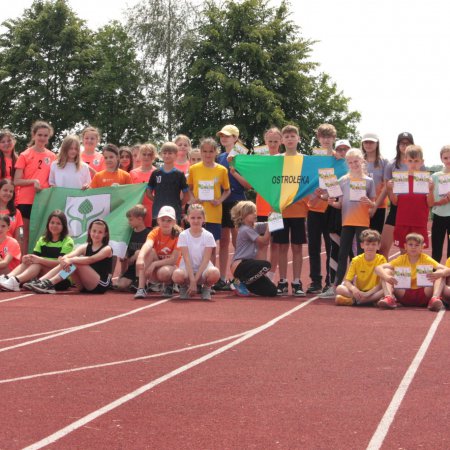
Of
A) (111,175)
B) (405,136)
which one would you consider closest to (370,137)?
(405,136)

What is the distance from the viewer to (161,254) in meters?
11.4

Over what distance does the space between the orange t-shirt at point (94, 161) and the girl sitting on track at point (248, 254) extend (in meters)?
2.52

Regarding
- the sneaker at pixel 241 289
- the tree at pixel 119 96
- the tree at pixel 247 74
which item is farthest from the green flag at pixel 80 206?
the tree at pixel 119 96

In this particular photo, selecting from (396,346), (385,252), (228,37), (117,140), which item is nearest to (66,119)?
(117,140)

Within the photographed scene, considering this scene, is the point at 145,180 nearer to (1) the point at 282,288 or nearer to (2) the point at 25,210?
(2) the point at 25,210

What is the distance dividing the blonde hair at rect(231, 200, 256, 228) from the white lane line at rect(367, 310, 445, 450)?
3.26m

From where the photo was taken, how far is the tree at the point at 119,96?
4588cm

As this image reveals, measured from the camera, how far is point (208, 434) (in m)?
5.12

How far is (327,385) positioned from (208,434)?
1.47 m

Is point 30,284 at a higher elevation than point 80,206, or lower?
lower

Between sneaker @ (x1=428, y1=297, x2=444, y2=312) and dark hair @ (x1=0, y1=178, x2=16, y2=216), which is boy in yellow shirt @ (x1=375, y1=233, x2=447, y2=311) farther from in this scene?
dark hair @ (x1=0, y1=178, x2=16, y2=216)

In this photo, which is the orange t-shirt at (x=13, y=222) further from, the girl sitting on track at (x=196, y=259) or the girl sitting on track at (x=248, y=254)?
the girl sitting on track at (x=248, y=254)

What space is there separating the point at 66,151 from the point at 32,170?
627mm

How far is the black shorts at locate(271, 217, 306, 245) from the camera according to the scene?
38.3 ft
